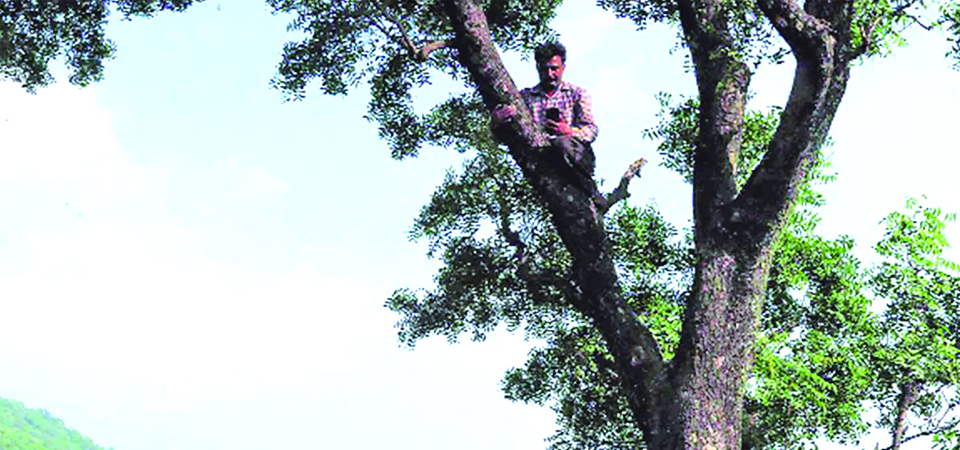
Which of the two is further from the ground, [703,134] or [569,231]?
[703,134]

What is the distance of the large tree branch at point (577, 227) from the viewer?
24.8 feet

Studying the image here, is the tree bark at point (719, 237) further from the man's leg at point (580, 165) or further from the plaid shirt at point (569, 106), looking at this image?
the plaid shirt at point (569, 106)

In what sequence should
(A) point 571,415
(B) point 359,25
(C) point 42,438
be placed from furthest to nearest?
(C) point 42,438, (A) point 571,415, (B) point 359,25

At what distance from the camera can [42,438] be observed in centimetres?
13775

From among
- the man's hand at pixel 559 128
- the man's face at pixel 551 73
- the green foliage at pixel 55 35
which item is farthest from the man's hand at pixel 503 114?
the green foliage at pixel 55 35

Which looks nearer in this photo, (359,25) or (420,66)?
(359,25)

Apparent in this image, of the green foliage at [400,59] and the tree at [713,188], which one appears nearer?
the tree at [713,188]

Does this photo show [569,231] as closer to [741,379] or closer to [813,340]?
[741,379]

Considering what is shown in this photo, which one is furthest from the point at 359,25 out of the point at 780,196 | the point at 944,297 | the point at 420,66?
the point at 944,297

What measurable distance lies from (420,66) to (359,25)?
129 centimetres

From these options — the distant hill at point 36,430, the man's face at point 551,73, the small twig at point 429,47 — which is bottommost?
the man's face at point 551,73

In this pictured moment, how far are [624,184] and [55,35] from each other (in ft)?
35.9

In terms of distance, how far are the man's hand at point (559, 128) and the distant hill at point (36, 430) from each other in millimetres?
132896

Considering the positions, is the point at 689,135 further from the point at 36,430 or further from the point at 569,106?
the point at 36,430
